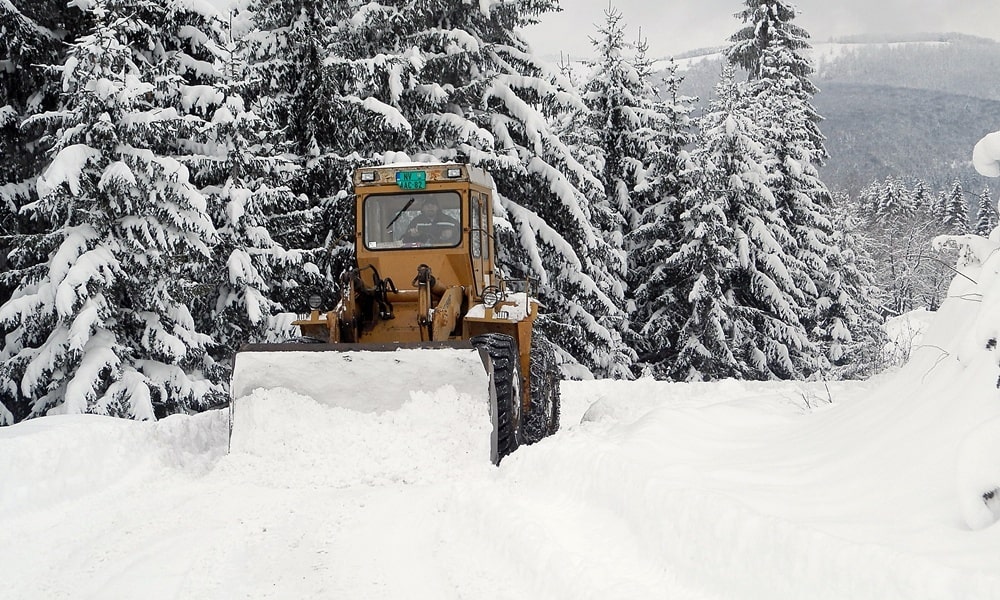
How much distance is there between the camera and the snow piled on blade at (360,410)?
7070 mm

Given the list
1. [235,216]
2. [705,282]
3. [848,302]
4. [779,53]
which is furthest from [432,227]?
[779,53]

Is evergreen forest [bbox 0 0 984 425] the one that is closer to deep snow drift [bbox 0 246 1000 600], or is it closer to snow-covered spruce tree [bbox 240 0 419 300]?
snow-covered spruce tree [bbox 240 0 419 300]

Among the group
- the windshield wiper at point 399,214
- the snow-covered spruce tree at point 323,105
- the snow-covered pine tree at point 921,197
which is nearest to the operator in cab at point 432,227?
the windshield wiper at point 399,214

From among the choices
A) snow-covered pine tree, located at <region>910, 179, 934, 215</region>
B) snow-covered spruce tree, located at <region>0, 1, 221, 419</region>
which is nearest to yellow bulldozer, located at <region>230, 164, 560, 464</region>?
snow-covered spruce tree, located at <region>0, 1, 221, 419</region>

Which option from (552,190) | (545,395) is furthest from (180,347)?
(552,190)

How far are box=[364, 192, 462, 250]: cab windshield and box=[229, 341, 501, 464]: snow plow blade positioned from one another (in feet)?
7.05

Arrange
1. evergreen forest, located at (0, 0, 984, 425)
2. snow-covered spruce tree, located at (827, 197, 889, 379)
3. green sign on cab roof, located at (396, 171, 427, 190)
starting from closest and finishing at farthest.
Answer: green sign on cab roof, located at (396, 171, 427, 190) < evergreen forest, located at (0, 0, 984, 425) < snow-covered spruce tree, located at (827, 197, 889, 379)

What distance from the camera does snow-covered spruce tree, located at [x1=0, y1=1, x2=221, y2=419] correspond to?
37.9 feet

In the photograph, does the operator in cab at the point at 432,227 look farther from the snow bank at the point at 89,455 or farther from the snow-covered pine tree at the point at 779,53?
the snow-covered pine tree at the point at 779,53

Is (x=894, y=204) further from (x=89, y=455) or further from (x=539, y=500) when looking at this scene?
(x=89, y=455)

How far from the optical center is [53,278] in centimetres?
1153

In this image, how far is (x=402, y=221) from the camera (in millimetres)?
9430

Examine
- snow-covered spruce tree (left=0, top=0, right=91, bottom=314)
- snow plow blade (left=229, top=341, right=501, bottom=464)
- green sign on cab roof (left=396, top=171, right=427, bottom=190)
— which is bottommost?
snow plow blade (left=229, top=341, right=501, bottom=464)

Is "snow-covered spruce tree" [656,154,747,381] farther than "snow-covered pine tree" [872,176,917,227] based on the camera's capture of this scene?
No
